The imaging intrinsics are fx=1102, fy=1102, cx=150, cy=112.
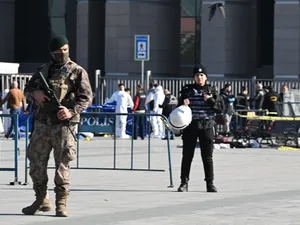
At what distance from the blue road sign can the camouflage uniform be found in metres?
19.9

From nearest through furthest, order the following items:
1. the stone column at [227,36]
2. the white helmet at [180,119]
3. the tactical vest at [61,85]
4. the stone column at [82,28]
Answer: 1. the tactical vest at [61,85]
2. the white helmet at [180,119]
3. the stone column at [227,36]
4. the stone column at [82,28]

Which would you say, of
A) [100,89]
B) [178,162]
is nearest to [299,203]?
[178,162]

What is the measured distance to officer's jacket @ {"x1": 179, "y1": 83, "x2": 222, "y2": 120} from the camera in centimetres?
1545

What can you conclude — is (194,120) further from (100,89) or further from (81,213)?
(100,89)

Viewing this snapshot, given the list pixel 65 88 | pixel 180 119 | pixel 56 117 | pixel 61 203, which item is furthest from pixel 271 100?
pixel 61 203

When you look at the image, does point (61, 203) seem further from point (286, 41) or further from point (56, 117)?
point (286, 41)

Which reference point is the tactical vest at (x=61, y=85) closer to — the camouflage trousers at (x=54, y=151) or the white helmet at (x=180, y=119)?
the camouflage trousers at (x=54, y=151)

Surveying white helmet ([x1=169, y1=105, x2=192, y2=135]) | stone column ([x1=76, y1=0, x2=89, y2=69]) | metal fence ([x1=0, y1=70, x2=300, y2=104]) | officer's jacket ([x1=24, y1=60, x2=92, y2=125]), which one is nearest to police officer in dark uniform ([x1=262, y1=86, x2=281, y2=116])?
metal fence ([x1=0, y1=70, x2=300, y2=104])

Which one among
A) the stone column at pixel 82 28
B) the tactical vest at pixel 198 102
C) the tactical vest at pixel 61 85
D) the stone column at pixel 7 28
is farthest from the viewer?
the stone column at pixel 7 28

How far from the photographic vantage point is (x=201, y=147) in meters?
15.4

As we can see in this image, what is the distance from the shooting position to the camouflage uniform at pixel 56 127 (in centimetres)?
1212

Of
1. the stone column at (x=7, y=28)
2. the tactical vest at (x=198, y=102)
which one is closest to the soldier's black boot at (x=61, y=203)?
the tactical vest at (x=198, y=102)

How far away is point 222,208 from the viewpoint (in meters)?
13.0

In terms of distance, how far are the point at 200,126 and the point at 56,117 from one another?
3680 millimetres
